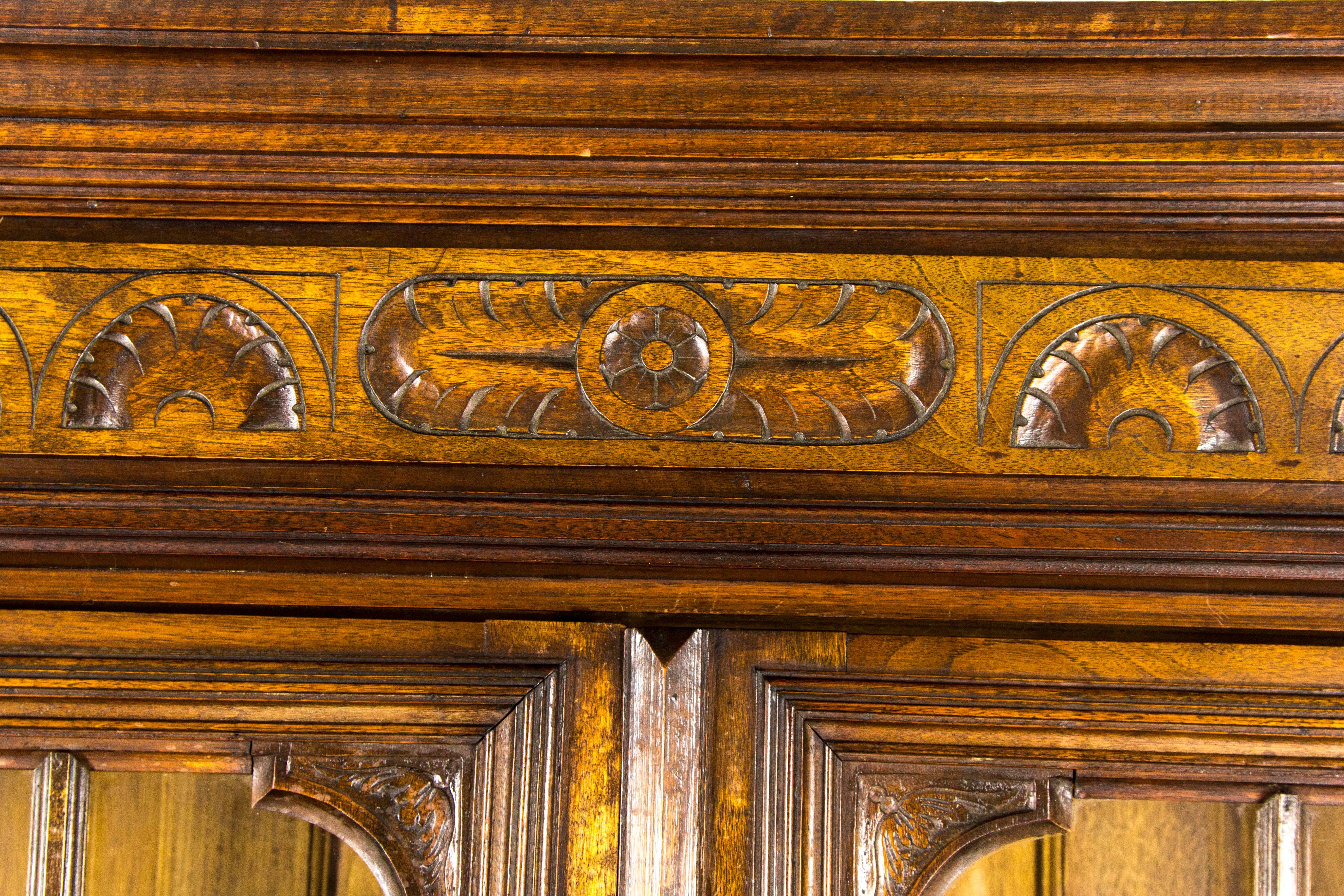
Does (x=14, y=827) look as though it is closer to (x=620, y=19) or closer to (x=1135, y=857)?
(x=620, y=19)

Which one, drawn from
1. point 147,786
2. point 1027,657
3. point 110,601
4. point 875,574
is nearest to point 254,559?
point 110,601

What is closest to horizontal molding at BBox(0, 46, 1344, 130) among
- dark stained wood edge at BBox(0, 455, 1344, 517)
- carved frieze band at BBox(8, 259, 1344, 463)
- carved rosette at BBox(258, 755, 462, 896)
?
carved frieze band at BBox(8, 259, 1344, 463)

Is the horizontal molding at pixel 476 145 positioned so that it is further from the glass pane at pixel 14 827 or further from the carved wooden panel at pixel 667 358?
the glass pane at pixel 14 827

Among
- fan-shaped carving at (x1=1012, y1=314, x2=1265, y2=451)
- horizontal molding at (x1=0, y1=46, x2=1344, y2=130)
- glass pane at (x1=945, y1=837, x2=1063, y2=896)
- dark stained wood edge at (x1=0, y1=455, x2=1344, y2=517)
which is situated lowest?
glass pane at (x1=945, y1=837, x2=1063, y2=896)

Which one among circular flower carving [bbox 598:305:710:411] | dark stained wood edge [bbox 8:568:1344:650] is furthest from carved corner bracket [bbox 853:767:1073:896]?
circular flower carving [bbox 598:305:710:411]

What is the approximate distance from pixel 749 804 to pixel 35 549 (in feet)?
1.83

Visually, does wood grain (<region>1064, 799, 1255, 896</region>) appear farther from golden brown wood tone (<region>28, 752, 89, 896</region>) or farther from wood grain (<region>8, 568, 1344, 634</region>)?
golden brown wood tone (<region>28, 752, 89, 896</region>)

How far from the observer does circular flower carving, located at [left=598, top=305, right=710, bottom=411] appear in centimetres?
69

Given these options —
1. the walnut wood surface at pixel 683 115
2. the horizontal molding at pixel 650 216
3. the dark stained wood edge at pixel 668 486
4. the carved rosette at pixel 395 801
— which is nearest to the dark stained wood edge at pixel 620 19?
the walnut wood surface at pixel 683 115

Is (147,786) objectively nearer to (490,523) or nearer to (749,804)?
(490,523)

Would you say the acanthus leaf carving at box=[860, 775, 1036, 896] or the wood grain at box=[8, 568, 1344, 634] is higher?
the wood grain at box=[8, 568, 1344, 634]

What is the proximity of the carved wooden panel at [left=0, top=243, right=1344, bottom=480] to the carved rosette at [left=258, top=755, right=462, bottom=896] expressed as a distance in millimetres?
236

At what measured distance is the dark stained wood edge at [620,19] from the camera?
0.66 meters

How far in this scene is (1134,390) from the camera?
0.69 metres
